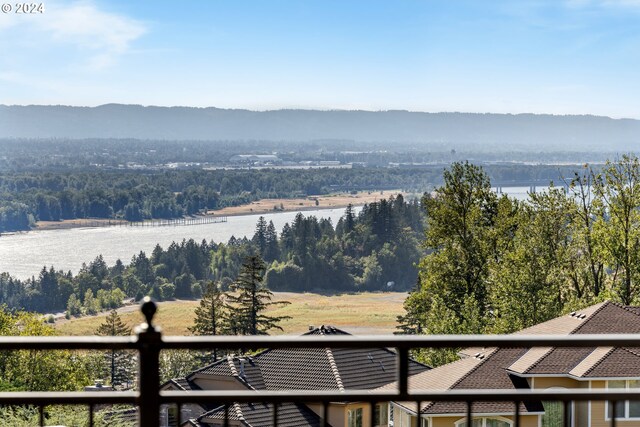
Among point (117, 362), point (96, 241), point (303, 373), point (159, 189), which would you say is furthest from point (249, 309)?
point (159, 189)

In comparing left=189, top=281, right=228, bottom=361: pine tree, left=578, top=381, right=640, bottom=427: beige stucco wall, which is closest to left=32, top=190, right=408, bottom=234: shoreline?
left=189, top=281, right=228, bottom=361: pine tree

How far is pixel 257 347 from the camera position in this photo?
9.86ft

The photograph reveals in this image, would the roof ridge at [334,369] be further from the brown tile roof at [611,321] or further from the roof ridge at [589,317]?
the brown tile roof at [611,321]

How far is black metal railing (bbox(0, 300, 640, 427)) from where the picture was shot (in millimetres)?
2961

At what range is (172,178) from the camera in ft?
534

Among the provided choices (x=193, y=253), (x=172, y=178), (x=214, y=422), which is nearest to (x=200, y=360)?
(x=214, y=422)

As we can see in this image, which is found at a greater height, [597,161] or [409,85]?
[409,85]

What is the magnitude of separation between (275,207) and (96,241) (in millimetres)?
36069

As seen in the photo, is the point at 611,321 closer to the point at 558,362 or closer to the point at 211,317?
the point at 558,362

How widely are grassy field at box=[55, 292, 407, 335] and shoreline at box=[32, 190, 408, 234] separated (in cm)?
5362

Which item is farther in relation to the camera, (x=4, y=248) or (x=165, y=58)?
(x=165, y=58)

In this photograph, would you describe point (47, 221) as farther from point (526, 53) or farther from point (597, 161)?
point (597, 161)

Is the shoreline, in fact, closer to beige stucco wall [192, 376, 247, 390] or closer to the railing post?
beige stucco wall [192, 376, 247, 390]

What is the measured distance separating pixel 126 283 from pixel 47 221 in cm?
5612
